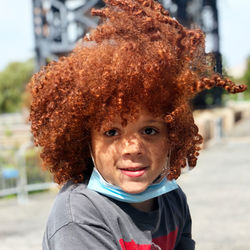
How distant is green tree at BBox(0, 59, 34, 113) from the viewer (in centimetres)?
6323

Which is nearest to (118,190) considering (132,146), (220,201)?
(132,146)

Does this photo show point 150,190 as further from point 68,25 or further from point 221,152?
point 68,25

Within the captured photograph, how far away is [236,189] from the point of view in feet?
28.8

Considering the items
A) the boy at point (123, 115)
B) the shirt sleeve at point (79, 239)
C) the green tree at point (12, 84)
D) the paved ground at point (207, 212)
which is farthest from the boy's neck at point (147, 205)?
the green tree at point (12, 84)

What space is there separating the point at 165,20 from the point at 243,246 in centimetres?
439

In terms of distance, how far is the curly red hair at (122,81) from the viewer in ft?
5.68

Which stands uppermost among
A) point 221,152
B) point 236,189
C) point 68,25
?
point 68,25

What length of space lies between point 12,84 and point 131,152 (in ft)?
217

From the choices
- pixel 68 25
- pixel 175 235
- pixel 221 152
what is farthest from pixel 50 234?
pixel 68 25

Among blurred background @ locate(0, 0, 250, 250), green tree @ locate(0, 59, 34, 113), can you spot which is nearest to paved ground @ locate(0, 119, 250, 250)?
blurred background @ locate(0, 0, 250, 250)

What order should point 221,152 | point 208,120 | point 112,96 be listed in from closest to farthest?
point 112,96, point 221,152, point 208,120

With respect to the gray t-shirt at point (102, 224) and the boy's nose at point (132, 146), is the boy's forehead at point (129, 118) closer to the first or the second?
the boy's nose at point (132, 146)

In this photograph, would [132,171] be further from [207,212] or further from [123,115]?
[207,212]

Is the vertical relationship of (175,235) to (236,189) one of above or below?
above
